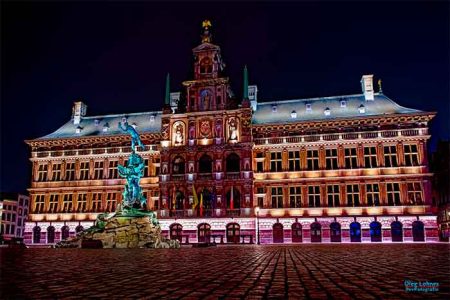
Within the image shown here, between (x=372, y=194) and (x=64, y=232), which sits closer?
(x=372, y=194)

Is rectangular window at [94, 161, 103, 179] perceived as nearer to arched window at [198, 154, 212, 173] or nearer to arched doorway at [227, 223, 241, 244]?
arched window at [198, 154, 212, 173]

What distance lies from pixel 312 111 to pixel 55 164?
32984 millimetres

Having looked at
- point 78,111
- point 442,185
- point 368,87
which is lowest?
point 442,185

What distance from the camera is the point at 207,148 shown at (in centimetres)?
4584

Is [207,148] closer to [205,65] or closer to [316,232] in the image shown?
Result: [205,65]

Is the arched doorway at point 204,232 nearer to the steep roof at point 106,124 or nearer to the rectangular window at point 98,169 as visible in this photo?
the steep roof at point 106,124

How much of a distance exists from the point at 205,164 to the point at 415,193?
22599mm

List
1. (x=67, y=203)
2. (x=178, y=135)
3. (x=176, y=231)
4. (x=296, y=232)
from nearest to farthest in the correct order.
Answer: (x=296, y=232) → (x=176, y=231) → (x=178, y=135) → (x=67, y=203)

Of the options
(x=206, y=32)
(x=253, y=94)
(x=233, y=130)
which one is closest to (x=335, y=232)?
(x=233, y=130)

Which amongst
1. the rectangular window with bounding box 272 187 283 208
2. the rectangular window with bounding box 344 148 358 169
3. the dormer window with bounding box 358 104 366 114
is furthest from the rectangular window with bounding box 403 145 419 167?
the rectangular window with bounding box 272 187 283 208

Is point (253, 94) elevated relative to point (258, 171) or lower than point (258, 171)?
elevated

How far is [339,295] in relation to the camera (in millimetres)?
5605

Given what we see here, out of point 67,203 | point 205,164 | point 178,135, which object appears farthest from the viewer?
point 67,203

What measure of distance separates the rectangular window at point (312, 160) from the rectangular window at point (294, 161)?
43.0 inches
